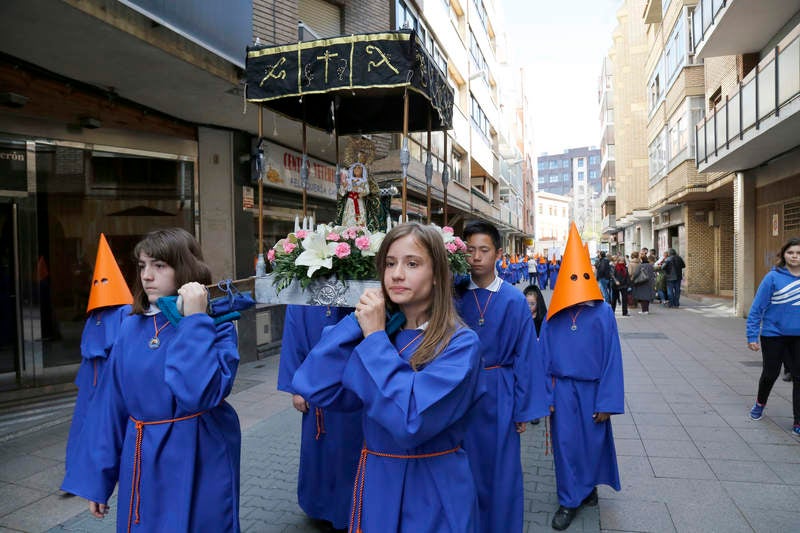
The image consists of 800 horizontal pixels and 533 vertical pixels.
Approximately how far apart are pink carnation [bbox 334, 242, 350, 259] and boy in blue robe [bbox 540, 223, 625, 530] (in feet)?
6.00

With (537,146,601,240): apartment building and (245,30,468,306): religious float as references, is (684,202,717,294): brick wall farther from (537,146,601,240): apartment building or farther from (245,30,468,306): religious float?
(537,146,601,240): apartment building

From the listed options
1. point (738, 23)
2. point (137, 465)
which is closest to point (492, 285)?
point (137, 465)

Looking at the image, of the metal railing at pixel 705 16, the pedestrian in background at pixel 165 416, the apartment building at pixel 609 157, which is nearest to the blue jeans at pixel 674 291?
the metal railing at pixel 705 16

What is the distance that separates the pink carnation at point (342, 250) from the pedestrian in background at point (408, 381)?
2.85 ft

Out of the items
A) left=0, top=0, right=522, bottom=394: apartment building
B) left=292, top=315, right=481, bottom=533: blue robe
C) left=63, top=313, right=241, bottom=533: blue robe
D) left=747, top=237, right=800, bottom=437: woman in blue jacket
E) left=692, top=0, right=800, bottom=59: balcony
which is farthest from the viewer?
left=692, top=0, right=800, bottom=59: balcony

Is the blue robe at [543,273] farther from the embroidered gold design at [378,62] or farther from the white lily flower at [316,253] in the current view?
the white lily flower at [316,253]

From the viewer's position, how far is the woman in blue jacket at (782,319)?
18.5ft

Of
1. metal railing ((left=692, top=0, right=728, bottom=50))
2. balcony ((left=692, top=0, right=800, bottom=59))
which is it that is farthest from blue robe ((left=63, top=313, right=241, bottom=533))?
metal railing ((left=692, top=0, right=728, bottom=50))

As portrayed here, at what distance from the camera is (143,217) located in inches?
359

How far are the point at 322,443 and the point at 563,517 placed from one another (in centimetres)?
178

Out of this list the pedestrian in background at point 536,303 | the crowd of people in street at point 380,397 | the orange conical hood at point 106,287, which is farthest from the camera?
the pedestrian in background at point 536,303

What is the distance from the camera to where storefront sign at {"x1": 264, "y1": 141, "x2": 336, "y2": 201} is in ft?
35.2

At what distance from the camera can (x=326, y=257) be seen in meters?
3.15

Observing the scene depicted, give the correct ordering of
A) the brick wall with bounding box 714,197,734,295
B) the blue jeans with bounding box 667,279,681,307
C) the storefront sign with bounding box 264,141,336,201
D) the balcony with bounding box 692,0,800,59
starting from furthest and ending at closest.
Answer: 1. the brick wall with bounding box 714,197,734,295
2. the blue jeans with bounding box 667,279,681,307
3. the balcony with bounding box 692,0,800,59
4. the storefront sign with bounding box 264,141,336,201
